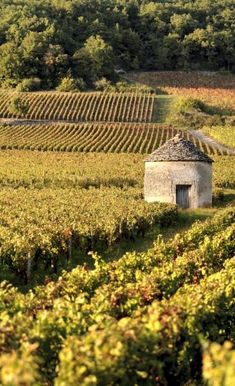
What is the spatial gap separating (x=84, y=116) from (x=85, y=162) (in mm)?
28142

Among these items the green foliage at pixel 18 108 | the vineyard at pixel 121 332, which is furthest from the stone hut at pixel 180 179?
the green foliage at pixel 18 108

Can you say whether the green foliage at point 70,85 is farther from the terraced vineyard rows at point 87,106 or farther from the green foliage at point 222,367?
the green foliage at point 222,367

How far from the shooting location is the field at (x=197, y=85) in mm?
89625

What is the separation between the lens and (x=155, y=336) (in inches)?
308

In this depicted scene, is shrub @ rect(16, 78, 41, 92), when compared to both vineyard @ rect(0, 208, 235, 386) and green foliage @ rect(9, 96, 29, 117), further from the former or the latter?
vineyard @ rect(0, 208, 235, 386)

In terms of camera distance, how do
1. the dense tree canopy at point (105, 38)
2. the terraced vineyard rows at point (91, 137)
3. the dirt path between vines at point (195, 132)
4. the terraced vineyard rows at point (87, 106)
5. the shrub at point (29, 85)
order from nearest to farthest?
1. the terraced vineyard rows at point (91, 137)
2. the dirt path between vines at point (195, 132)
3. the terraced vineyard rows at point (87, 106)
4. the shrub at point (29, 85)
5. the dense tree canopy at point (105, 38)

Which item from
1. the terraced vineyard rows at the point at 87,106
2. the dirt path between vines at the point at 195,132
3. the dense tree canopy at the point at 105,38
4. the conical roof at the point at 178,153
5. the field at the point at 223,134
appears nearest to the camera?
the conical roof at the point at 178,153

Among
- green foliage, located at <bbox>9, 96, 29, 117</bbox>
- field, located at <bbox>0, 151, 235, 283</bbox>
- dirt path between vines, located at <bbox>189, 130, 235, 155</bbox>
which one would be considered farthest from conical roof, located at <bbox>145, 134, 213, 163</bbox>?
green foliage, located at <bbox>9, 96, 29, 117</bbox>

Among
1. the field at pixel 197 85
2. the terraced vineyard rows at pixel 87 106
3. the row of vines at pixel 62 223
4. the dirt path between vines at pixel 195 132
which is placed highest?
the row of vines at pixel 62 223

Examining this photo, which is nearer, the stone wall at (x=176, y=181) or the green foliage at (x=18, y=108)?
the stone wall at (x=176, y=181)

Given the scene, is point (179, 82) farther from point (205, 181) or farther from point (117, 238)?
point (117, 238)

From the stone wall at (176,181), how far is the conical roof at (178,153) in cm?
22

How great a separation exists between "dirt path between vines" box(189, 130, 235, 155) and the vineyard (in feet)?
151

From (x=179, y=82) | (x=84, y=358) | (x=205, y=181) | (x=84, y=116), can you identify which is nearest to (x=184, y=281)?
A: (x=84, y=358)
